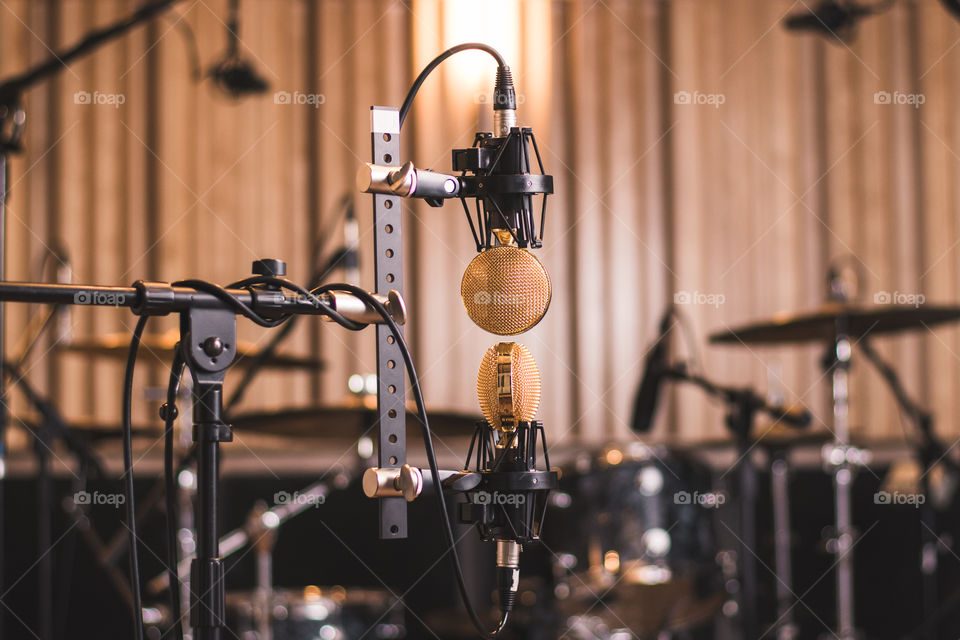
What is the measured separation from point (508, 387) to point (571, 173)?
304cm

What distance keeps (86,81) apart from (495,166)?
323 cm

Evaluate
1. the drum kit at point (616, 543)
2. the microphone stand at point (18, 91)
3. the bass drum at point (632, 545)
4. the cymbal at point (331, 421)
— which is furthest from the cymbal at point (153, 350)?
the bass drum at point (632, 545)

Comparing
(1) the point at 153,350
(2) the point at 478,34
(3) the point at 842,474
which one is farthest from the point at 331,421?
(2) the point at 478,34

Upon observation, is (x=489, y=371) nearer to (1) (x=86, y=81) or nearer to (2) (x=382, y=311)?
(2) (x=382, y=311)

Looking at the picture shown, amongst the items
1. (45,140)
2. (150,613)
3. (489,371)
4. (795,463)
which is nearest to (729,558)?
(795,463)

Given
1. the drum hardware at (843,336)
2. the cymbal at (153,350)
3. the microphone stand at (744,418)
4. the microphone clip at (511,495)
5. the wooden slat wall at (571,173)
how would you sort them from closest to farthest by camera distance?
the microphone clip at (511,495) < the microphone stand at (744,418) < the cymbal at (153,350) < the drum hardware at (843,336) < the wooden slat wall at (571,173)

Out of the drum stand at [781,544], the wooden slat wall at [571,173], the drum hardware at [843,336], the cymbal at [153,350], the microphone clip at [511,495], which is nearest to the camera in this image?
the microphone clip at [511,495]

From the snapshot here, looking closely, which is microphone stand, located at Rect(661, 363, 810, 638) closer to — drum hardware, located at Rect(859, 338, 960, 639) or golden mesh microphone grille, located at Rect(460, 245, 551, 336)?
drum hardware, located at Rect(859, 338, 960, 639)

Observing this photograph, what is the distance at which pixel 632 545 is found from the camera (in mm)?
2783

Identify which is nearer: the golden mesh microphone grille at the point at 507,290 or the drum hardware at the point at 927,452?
the golden mesh microphone grille at the point at 507,290

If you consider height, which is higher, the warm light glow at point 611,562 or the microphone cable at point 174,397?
the microphone cable at point 174,397

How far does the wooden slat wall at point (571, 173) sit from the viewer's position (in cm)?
395

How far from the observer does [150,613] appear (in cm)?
292

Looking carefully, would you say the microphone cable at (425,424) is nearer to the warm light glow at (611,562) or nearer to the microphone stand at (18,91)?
the microphone stand at (18,91)
